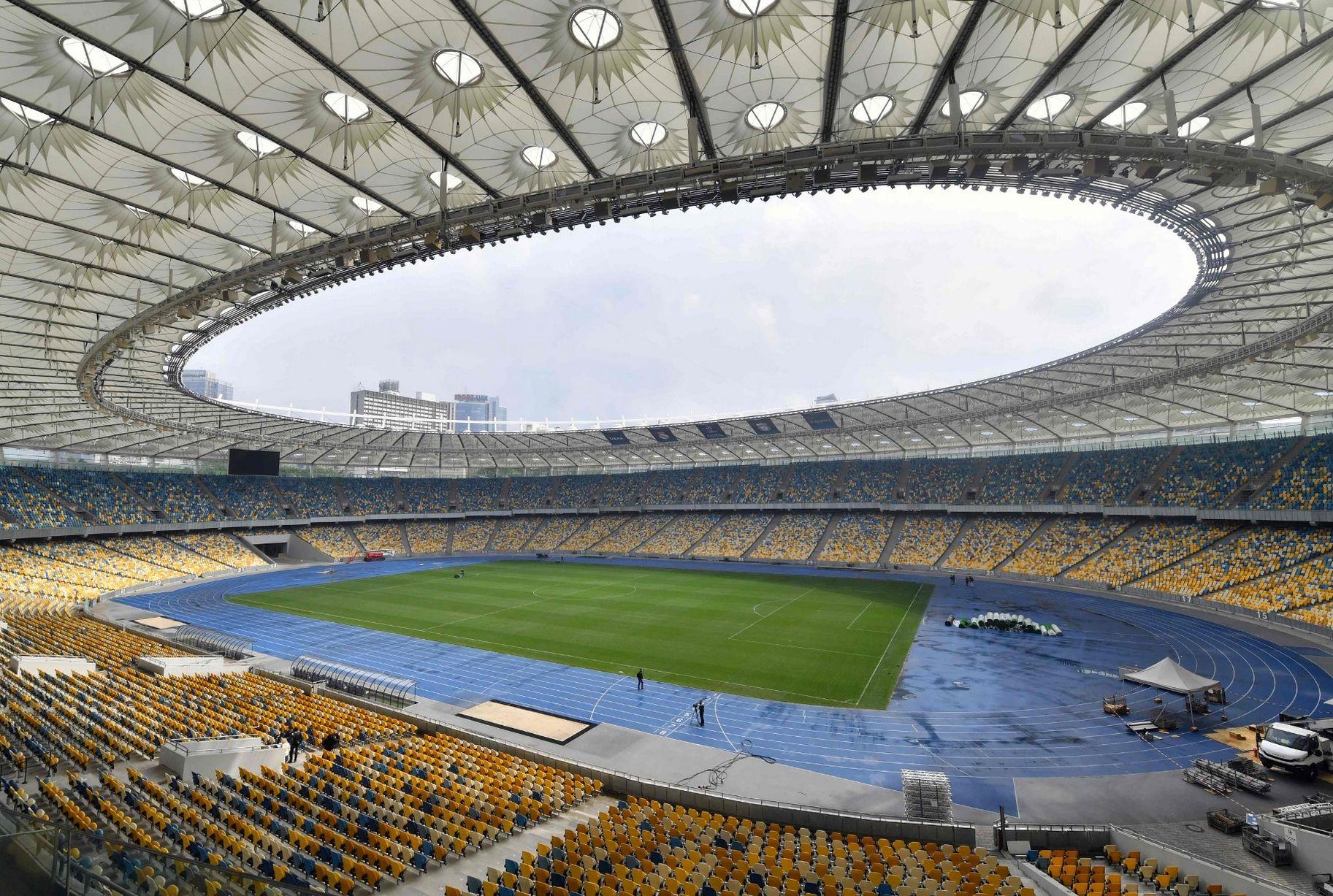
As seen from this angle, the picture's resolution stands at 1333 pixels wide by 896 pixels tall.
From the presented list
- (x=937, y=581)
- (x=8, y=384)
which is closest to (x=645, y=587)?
(x=937, y=581)

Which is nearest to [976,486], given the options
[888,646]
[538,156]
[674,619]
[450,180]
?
[888,646]

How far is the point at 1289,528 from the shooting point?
37.8 metres

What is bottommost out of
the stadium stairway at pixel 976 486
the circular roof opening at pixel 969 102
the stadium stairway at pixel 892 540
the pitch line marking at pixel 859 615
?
the pitch line marking at pixel 859 615

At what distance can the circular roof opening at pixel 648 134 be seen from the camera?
1361cm

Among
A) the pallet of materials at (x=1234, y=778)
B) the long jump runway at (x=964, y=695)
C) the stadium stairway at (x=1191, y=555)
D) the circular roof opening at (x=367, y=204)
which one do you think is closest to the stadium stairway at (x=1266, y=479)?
the stadium stairway at (x=1191, y=555)

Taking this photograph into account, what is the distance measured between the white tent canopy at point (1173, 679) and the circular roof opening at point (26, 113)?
103 ft

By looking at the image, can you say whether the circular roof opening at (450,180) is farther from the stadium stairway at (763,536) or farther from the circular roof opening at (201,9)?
the stadium stairway at (763,536)

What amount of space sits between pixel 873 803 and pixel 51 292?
30864 mm

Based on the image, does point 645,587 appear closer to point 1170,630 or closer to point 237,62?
point 1170,630

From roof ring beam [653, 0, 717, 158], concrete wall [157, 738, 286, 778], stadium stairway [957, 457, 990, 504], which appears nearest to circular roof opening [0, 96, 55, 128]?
roof ring beam [653, 0, 717, 158]

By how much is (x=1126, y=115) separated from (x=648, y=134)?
1046cm

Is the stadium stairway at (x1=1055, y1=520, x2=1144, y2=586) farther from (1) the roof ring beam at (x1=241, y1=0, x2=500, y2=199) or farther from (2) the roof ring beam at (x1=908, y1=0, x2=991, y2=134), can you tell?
(1) the roof ring beam at (x1=241, y1=0, x2=500, y2=199)

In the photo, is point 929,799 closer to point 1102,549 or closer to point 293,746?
point 293,746

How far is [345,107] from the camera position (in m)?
13.2
